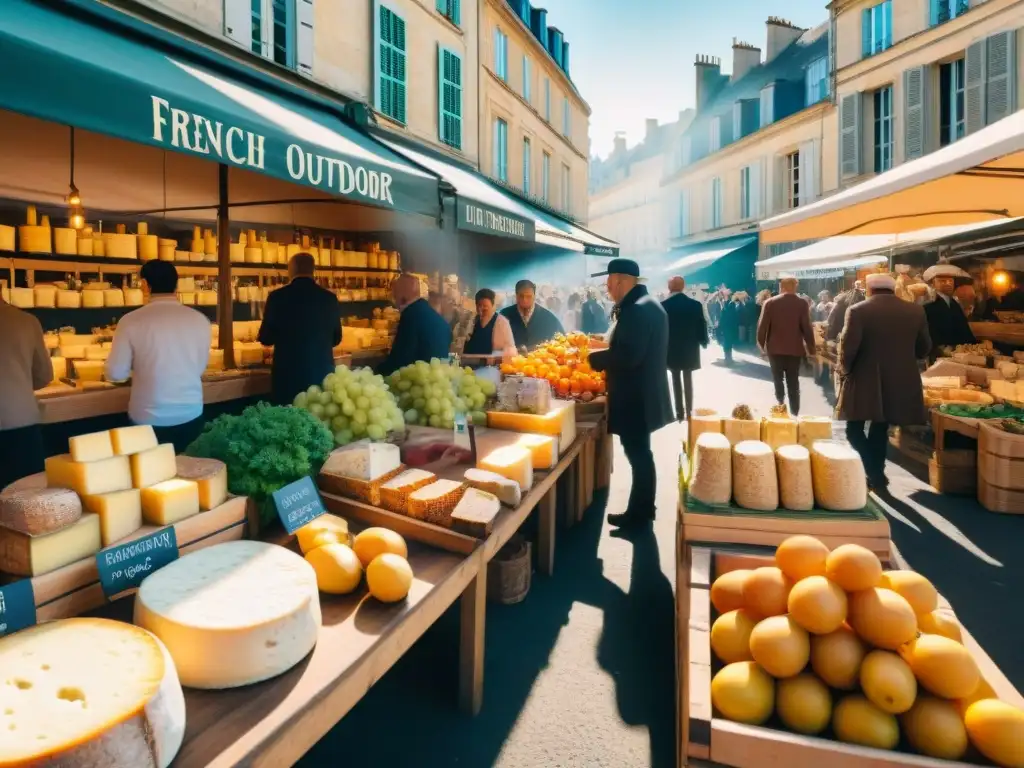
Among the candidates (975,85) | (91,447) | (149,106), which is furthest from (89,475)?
(975,85)

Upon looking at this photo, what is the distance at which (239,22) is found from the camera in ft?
22.4

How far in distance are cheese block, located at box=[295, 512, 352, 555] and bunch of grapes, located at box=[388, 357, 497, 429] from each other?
1.24m

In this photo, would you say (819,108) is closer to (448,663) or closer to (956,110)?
(956,110)

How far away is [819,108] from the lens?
20.4 metres

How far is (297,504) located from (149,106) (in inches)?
66.6

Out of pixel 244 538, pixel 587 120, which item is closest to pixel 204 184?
pixel 244 538

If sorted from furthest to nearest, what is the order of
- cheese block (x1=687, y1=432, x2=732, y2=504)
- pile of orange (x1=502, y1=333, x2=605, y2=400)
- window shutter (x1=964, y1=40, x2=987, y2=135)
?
1. window shutter (x1=964, y1=40, x2=987, y2=135)
2. pile of orange (x1=502, y1=333, x2=605, y2=400)
3. cheese block (x1=687, y1=432, x2=732, y2=504)

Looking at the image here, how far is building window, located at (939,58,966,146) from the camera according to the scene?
51.5ft

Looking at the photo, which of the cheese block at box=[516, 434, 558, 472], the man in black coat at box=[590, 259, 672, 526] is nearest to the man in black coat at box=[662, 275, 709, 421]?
the man in black coat at box=[590, 259, 672, 526]

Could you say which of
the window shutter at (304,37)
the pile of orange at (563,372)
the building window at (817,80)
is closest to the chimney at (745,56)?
the building window at (817,80)

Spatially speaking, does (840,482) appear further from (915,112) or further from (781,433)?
(915,112)

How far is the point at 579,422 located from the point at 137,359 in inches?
116

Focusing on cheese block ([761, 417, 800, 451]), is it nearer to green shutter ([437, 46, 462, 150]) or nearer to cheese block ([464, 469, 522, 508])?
cheese block ([464, 469, 522, 508])

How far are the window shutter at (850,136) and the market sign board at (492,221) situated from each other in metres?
15.0
